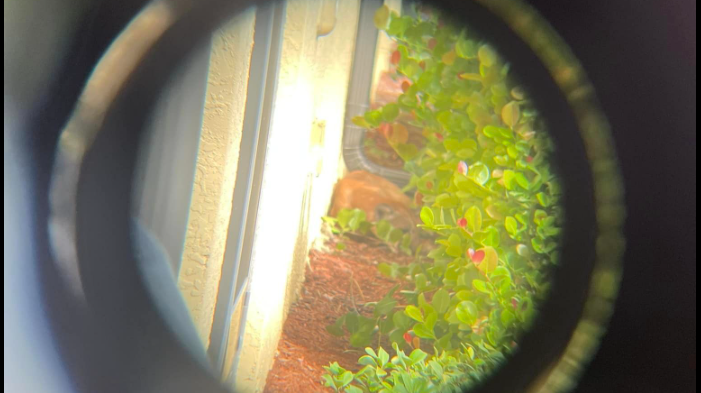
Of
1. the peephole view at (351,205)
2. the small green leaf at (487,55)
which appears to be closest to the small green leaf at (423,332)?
the peephole view at (351,205)

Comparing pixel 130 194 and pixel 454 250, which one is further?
pixel 454 250

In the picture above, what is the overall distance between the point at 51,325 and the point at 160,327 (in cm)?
10

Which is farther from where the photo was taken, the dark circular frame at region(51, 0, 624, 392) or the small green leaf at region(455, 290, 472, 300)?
→ the small green leaf at region(455, 290, 472, 300)

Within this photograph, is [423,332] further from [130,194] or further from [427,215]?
[130,194]

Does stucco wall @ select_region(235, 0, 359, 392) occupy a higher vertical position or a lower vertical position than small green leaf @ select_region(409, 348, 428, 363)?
higher

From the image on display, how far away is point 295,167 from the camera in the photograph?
557 millimetres

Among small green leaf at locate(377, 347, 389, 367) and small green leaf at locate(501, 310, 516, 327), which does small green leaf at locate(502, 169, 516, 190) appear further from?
small green leaf at locate(377, 347, 389, 367)

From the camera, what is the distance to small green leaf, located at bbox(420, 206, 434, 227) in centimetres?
56

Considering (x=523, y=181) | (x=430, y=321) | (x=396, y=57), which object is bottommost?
(x=430, y=321)

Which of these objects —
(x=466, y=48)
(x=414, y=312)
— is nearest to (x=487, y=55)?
(x=466, y=48)

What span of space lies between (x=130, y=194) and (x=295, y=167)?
0.20 m

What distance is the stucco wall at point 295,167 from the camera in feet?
1.74

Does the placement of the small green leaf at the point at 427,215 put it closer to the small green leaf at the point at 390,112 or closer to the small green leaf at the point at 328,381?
the small green leaf at the point at 390,112

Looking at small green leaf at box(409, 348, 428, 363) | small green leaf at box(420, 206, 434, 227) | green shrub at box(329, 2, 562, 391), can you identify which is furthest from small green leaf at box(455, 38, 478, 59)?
small green leaf at box(409, 348, 428, 363)
